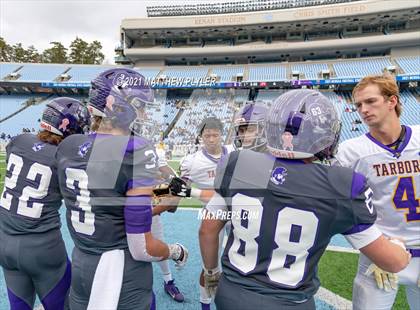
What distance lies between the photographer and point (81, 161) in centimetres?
184

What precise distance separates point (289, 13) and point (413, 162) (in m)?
34.6

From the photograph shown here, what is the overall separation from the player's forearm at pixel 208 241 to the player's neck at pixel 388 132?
1.50 meters

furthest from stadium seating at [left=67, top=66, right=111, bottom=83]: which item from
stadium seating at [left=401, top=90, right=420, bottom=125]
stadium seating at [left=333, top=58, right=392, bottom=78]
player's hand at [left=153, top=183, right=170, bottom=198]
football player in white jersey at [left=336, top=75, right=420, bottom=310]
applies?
football player in white jersey at [left=336, top=75, right=420, bottom=310]

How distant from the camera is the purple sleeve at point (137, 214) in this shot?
5.68 feet

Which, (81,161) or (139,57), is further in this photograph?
(139,57)

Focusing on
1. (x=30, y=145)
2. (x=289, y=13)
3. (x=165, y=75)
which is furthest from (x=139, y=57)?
(x=30, y=145)

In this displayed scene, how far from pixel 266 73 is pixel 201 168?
102 ft

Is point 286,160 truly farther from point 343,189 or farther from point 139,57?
point 139,57

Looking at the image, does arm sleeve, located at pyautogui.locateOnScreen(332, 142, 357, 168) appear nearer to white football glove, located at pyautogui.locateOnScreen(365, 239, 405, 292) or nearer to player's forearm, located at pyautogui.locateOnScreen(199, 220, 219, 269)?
white football glove, located at pyautogui.locateOnScreen(365, 239, 405, 292)

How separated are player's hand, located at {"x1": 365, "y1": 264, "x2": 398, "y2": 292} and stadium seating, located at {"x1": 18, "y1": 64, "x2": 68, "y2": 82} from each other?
122ft

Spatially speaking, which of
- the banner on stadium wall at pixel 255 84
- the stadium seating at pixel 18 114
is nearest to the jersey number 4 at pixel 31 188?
the banner on stadium wall at pixel 255 84

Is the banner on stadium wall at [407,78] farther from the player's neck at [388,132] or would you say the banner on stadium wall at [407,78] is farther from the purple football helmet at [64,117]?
the purple football helmet at [64,117]

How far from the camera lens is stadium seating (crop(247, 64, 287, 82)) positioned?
31.6m

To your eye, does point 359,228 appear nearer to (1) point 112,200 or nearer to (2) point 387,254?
(2) point 387,254
